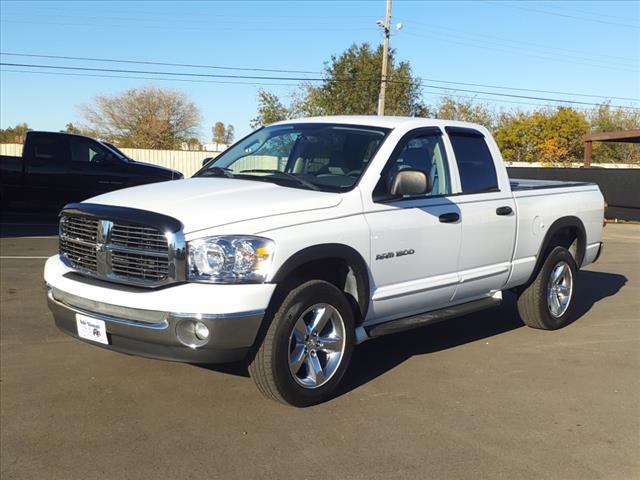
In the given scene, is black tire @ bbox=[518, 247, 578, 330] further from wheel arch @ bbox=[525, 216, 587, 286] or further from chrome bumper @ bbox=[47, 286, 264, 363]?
chrome bumper @ bbox=[47, 286, 264, 363]

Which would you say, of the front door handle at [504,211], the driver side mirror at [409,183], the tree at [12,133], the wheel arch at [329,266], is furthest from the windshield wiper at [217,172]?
the tree at [12,133]

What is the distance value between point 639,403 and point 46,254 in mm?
8652

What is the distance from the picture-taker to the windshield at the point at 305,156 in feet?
15.8

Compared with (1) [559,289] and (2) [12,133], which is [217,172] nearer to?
(1) [559,289]

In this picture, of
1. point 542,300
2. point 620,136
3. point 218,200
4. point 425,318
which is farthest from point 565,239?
point 620,136

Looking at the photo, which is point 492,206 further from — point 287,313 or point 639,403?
point 287,313

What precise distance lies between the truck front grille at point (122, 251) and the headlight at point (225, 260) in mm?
103

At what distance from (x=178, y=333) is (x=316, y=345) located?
3.26 feet

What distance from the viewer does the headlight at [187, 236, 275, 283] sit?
3826mm

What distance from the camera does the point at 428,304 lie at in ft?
17.1

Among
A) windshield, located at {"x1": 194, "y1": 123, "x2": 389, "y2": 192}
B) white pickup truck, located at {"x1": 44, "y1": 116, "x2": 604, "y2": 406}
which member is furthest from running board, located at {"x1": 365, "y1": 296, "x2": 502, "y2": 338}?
windshield, located at {"x1": 194, "y1": 123, "x2": 389, "y2": 192}

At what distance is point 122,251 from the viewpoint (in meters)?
4.03

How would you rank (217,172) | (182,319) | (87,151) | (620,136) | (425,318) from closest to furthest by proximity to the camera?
(182,319)
(425,318)
(217,172)
(87,151)
(620,136)

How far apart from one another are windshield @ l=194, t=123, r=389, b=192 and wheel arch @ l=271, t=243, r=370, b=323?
520 millimetres
